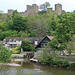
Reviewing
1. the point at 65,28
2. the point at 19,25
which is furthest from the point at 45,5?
the point at 65,28

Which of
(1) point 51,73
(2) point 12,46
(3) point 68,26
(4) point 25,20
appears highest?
(4) point 25,20

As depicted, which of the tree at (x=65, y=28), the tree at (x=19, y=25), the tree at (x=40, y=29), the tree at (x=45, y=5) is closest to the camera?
the tree at (x=65, y=28)

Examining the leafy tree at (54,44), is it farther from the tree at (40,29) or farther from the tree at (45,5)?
the tree at (45,5)

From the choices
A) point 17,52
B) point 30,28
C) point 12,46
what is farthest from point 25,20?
point 17,52

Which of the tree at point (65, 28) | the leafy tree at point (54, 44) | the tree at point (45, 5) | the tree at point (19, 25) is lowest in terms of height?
the leafy tree at point (54, 44)

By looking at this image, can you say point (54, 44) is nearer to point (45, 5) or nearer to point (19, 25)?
point (19, 25)

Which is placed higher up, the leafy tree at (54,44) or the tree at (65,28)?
the tree at (65,28)

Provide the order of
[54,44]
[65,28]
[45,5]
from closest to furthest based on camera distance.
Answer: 1. [54,44]
2. [65,28]
3. [45,5]

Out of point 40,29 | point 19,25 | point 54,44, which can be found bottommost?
point 54,44

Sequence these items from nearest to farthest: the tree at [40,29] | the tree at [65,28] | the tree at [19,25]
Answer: the tree at [65,28], the tree at [40,29], the tree at [19,25]

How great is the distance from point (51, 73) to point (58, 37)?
39.5 feet

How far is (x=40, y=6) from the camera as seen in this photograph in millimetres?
86188

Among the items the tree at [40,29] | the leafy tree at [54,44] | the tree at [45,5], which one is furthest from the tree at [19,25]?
the leafy tree at [54,44]

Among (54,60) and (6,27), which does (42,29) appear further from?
(54,60)
